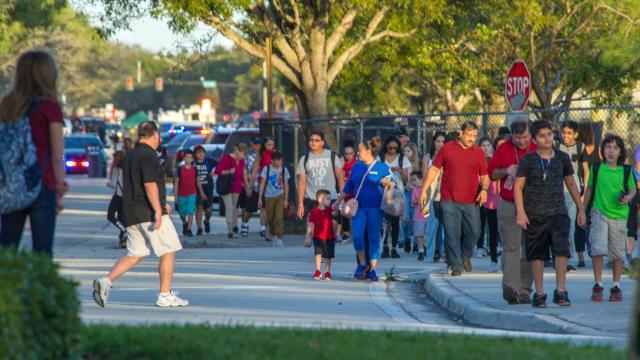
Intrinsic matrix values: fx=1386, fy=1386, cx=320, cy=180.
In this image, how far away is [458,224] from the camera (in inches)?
645

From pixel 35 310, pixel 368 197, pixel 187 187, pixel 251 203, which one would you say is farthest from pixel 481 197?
pixel 187 187

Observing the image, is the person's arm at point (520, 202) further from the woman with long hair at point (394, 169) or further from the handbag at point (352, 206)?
the woman with long hair at point (394, 169)

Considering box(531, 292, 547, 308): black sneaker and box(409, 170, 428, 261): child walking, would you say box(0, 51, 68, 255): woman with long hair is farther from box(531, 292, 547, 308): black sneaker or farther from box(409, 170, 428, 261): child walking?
box(409, 170, 428, 261): child walking

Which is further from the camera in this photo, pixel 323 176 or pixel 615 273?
pixel 323 176

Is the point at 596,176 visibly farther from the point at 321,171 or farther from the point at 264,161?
the point at 264,161

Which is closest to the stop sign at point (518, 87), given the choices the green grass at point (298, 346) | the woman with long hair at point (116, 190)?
the woman with long hair at point (116, 190)

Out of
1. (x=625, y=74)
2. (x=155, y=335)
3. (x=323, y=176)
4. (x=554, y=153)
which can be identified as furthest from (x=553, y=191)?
(x=625, y=74)

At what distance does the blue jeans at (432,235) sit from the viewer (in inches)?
756

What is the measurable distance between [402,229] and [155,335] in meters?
13.5

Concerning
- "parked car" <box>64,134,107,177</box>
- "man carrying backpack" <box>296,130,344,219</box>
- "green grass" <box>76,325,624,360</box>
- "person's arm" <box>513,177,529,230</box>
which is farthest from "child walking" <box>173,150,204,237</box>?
"parked car" <box>64,134,107,177</box>

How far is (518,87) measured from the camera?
2141cm

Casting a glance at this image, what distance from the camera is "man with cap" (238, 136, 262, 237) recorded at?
83.6 ft

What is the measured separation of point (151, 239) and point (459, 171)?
4.37m

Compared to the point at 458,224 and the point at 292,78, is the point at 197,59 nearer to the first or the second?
the point at 292,78
